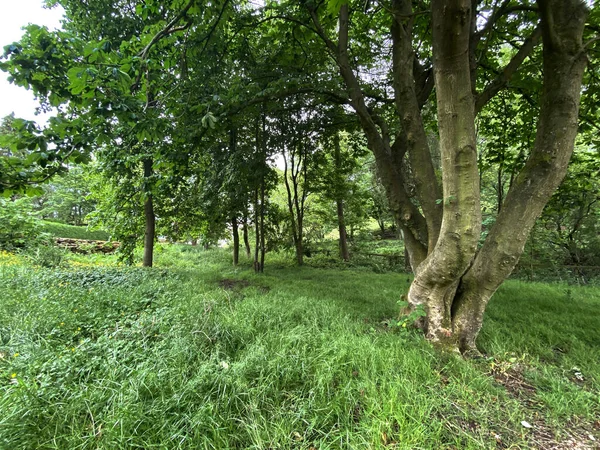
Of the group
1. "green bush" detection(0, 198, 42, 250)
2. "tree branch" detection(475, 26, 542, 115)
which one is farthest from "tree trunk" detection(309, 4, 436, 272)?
"green bush" detection(0, 198, 42, 250)

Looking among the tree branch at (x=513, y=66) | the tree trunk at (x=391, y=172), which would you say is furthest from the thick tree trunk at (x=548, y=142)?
the tree trunk at (x=391, y=172)

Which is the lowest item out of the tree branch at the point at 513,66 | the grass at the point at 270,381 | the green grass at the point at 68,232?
the grass at the point at 270,381

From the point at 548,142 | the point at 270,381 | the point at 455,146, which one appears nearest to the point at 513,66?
the point at 548,142

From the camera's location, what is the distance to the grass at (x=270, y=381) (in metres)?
1.48

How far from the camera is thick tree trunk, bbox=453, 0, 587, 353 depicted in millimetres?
2381

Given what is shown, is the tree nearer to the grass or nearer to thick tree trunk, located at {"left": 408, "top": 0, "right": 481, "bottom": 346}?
thick tree trunk, located at {"left": 408, "top": 0, "right": 481, "bottom": 346}

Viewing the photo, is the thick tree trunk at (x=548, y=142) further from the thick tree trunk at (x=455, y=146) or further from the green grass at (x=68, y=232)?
the green grass at (x=68, y=232)

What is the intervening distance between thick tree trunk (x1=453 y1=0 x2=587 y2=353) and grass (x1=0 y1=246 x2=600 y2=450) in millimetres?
849

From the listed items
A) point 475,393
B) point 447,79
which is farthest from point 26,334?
point 447,79

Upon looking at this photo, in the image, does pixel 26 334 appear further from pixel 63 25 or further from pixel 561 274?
pixel 561 274

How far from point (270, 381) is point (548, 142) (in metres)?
3.36

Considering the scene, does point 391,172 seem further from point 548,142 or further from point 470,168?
point 548,142

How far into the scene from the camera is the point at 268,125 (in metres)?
7.79

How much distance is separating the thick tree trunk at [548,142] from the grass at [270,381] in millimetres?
849
